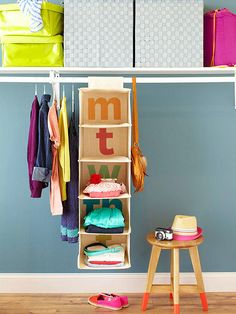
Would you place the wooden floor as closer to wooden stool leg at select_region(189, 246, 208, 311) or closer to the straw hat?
wooden stool leg at select_region(189, 246, 208, 311)

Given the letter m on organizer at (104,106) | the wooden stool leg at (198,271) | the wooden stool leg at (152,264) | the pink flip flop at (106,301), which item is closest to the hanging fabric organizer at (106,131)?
the letter m on organizer at (104,106)

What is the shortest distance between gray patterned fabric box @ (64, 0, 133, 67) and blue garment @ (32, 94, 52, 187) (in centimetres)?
37

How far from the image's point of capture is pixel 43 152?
2.99 metres

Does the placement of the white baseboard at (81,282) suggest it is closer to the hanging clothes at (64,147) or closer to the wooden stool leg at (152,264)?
the wooden stool leg at (152,264)

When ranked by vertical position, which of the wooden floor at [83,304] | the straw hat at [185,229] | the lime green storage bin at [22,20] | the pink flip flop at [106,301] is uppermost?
the lime green storage bin at [22,20]

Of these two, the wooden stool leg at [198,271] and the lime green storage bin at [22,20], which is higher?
the lime green storage bin at [22,20]

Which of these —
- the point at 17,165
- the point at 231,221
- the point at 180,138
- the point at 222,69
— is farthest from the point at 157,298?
the point at 222,69

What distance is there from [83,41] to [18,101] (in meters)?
0.72

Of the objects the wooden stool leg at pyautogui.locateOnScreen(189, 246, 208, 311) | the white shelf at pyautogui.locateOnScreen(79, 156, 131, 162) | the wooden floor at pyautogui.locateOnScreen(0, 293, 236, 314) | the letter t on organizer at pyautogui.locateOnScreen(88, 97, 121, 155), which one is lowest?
the wooden floor at pyautogui.locateOnScreen(0, 293, 236, 314)

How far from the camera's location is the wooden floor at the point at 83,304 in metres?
3.28

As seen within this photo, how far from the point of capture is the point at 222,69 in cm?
312

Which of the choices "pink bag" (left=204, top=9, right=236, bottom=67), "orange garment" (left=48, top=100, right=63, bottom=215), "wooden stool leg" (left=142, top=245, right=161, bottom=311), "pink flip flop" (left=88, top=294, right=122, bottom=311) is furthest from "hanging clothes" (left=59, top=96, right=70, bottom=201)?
"pink bag" (left=204, top=9, right=236, bottom=67)

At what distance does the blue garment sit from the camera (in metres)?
2.96

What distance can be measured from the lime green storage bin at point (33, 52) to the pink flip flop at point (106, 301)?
1539mm
